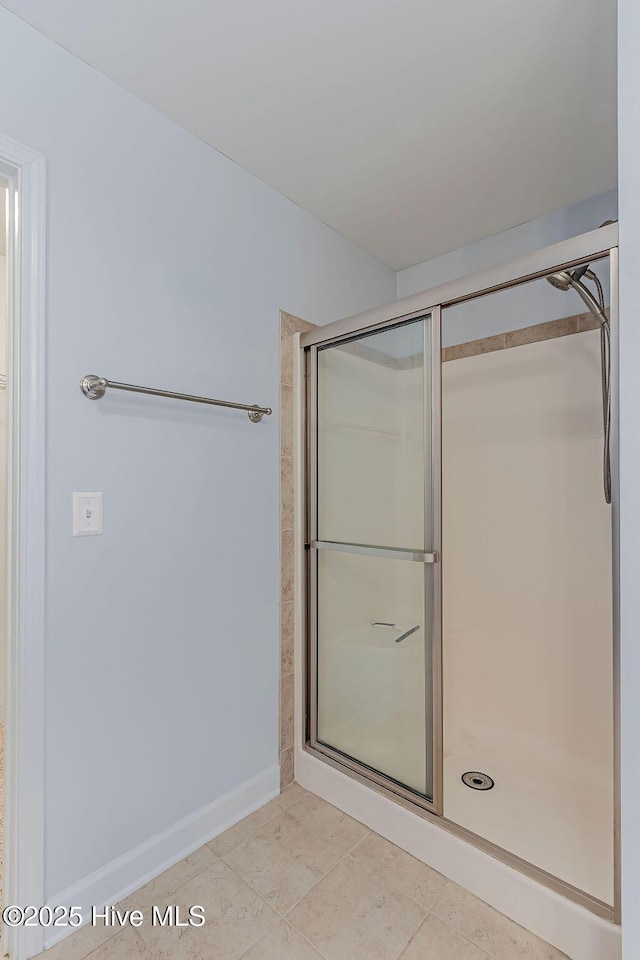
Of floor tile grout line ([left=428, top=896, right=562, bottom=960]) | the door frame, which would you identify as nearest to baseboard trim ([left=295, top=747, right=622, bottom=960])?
floor tile grout line ([left=428, top=896, right=562, bottom=960])

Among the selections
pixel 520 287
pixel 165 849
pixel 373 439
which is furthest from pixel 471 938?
pixel 520 287

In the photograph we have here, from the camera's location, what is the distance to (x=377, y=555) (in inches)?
73.0

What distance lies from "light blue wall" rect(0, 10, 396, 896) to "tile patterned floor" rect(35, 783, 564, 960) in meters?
0.18

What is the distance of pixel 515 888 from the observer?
4.56ft

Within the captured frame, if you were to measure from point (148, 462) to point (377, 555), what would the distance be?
87cm

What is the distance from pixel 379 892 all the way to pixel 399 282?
263 centimetres

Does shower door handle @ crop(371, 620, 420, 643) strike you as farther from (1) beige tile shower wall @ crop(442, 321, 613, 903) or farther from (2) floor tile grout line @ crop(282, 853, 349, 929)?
(2) floor tile grout line @ crop(282, 853, 349, 929)

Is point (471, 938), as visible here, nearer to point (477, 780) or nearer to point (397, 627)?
point (477, 780)

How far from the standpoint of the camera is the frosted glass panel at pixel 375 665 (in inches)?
69.0

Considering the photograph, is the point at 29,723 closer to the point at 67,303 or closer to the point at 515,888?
the point at 67,303

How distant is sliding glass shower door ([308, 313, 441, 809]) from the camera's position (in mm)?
1692

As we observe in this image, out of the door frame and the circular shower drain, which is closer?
the door frame

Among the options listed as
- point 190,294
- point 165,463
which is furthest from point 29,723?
point 190,294

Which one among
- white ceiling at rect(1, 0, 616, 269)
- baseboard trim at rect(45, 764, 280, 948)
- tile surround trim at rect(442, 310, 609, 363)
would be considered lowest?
baseboard trim at rect(45, 764, 280, 948)
